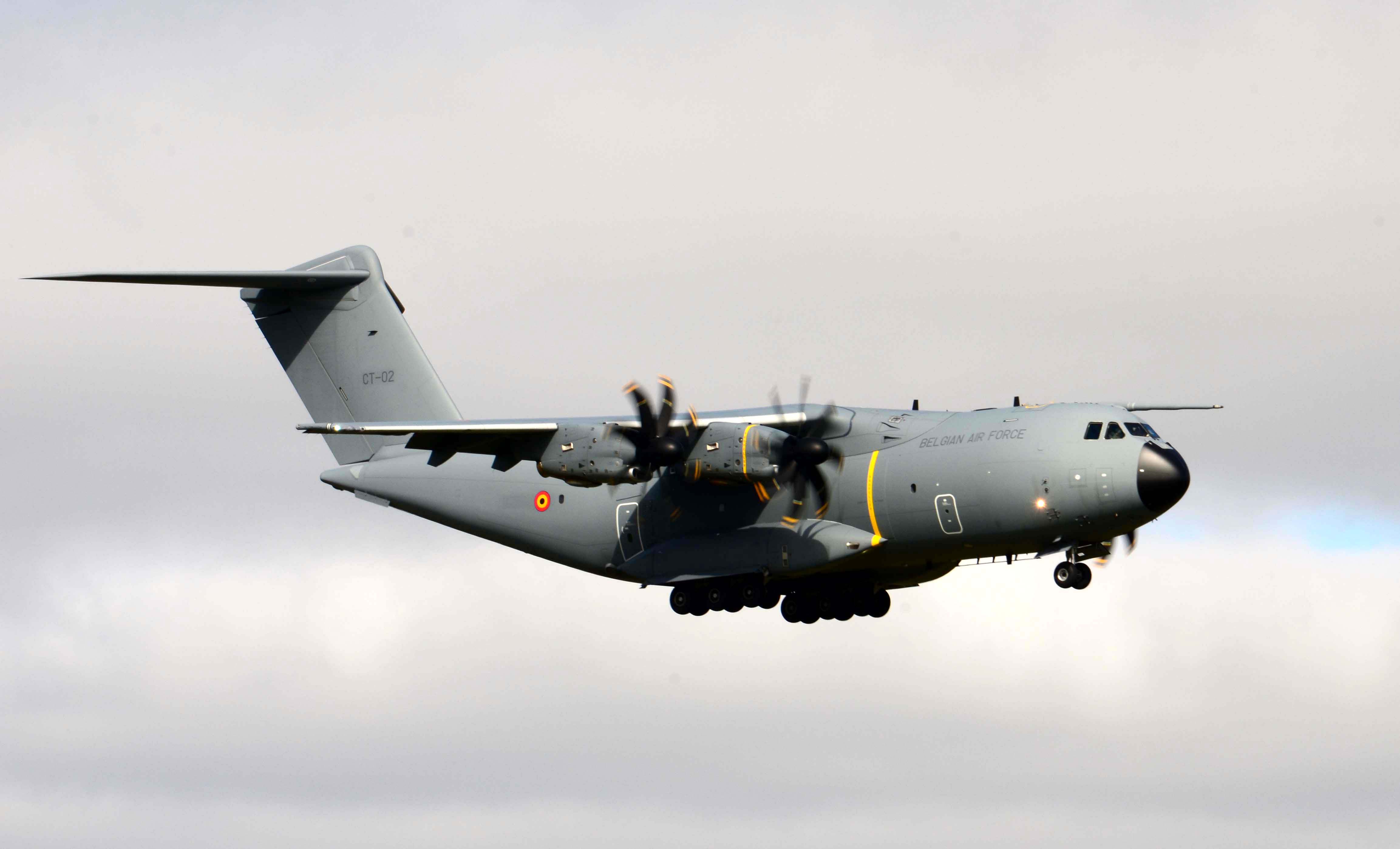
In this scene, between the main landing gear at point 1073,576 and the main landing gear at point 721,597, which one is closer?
the main landing gear at point 1073,576

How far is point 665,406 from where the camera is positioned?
27.4m

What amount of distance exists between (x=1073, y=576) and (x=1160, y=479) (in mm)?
2245

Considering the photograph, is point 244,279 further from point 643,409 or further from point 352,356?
point 643,409

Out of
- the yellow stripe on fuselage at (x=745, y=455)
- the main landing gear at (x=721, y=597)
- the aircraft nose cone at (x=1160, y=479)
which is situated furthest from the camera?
the main landing gear at (x=721, y=597)

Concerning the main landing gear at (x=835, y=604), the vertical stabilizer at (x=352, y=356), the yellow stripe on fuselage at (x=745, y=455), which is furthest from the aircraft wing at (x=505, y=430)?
the vertical stabilizer at (x=352, y=356)

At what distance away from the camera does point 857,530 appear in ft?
91.9

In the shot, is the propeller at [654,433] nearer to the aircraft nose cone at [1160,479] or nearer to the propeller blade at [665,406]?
the propeller blade at [665,406]

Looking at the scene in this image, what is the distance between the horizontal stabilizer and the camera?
3042cm

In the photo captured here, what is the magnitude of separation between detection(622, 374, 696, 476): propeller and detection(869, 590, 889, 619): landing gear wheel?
5183 mm

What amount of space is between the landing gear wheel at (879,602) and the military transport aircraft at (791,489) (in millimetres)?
29

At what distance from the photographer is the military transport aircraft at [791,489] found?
26.7 m

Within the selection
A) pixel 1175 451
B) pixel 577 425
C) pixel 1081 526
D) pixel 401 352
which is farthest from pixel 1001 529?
pixel 401 352

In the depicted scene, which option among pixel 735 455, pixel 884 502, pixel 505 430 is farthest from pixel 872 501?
pixel 505 430

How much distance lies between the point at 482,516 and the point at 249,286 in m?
6.22
